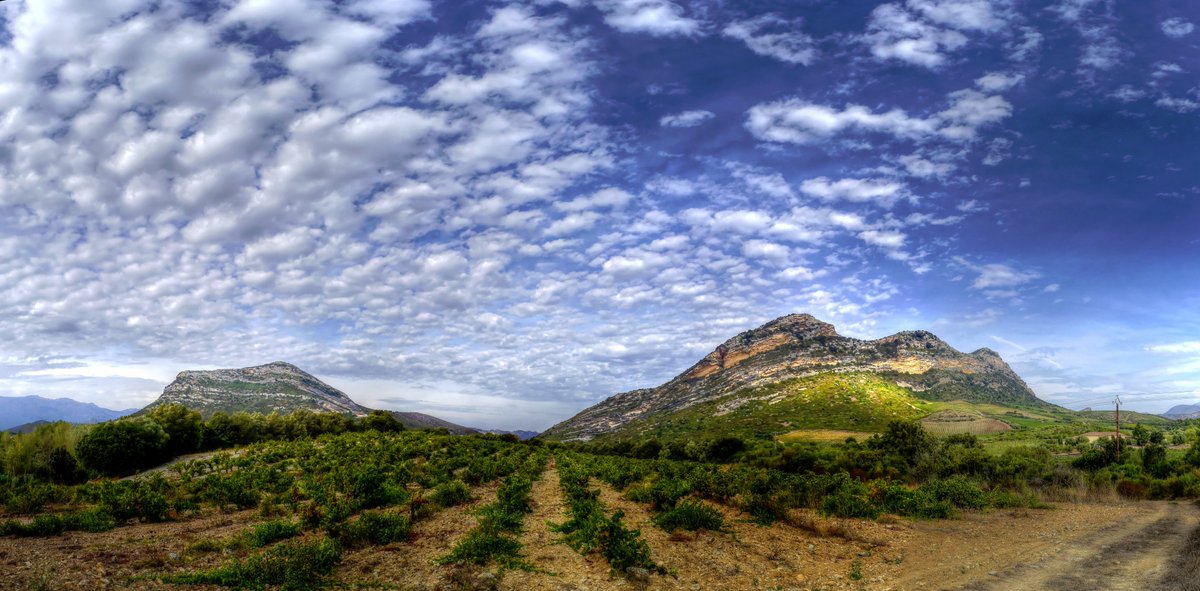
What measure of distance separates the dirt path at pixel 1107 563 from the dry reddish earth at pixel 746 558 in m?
0.05

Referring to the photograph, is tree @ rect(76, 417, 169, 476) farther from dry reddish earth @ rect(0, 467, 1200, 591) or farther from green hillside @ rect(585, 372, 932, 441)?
green hillside @ rect(585, 372, 932, 441)

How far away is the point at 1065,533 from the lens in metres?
20.5

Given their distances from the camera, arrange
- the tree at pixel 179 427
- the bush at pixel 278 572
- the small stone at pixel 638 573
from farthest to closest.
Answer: the tree at pixel 179 427
the small stone at pixel 638 573
the bush at pixel 278 572

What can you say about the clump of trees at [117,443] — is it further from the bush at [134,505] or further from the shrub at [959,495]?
the shrub at [959,495]

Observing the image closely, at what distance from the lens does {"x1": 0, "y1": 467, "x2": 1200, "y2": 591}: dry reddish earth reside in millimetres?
11336

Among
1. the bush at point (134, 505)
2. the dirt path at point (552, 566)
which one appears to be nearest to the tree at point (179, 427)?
the bush at point (134, 505)

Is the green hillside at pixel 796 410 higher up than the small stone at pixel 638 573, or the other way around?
the small stone at pixel 638 573

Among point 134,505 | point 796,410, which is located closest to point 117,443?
point 134,505

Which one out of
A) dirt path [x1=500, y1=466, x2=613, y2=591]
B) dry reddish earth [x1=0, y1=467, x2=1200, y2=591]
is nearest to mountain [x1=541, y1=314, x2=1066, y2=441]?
dry reddish earth [x1=0, y1=467, x2=1200, y2=591]

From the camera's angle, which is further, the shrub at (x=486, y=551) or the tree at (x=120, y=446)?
the tree at (x=120, y=446)

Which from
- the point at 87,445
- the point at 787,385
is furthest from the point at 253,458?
the point at 787,385

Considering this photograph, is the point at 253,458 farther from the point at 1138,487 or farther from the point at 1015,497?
the point at 1138,487

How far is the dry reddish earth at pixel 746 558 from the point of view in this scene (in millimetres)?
11336

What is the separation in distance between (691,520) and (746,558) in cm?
319
